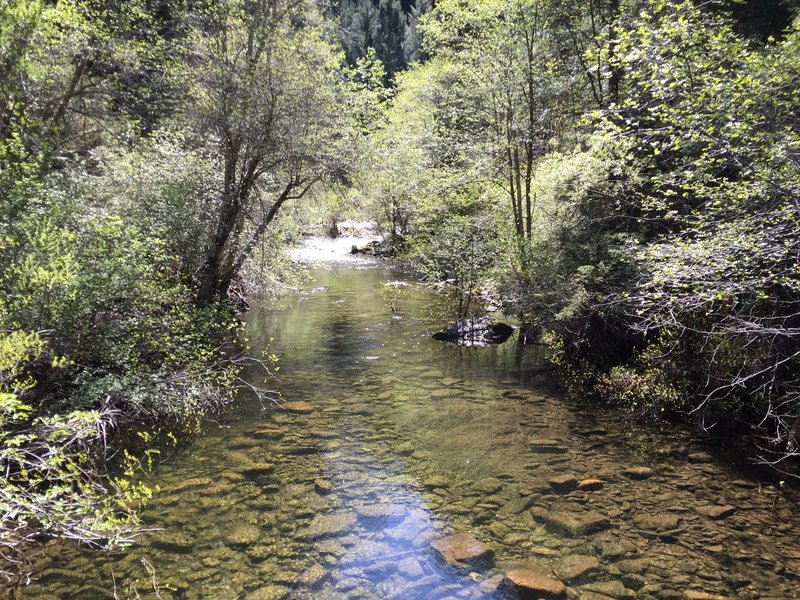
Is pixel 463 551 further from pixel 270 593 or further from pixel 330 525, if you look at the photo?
pixel 270 593

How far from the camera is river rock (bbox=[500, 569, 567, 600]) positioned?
5246 mm

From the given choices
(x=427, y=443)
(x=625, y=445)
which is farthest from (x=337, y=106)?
(x=625, y=445)

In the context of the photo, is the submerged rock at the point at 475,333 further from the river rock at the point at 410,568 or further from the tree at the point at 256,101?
the river rock at the point at 410,568

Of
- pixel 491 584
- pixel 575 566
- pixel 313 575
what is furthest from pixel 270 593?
pixel 575 566

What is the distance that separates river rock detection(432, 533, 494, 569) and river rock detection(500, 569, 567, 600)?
357 millimetres

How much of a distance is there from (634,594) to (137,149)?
13251 mm

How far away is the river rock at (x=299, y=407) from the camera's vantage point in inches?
394

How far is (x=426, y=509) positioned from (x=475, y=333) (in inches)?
361

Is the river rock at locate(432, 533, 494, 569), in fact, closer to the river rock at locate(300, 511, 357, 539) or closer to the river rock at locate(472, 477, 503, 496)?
the river rock at locate(472, 477, 503, 496)

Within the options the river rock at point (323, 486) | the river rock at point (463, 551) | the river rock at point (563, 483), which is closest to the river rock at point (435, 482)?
the river rock at point (463, 551)

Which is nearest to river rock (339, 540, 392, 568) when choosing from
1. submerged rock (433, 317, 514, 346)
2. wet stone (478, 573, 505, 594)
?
wet stone (478, 573, 505, 594)

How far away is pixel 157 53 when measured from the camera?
1225 cm

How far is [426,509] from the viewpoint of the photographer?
6879 mm

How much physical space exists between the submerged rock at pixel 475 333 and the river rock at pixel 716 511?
8.96 m
